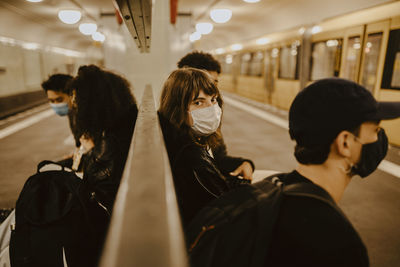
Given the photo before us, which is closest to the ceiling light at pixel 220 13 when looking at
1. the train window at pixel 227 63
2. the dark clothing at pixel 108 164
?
the dark clothing at pixel 108 164

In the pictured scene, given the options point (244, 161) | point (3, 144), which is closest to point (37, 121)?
point (3, 144)

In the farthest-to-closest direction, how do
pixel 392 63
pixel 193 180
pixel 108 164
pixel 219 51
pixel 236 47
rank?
pixel 219 51, pixel 236 47, pixel 392 63, pixel 108 164, pixel 193 180

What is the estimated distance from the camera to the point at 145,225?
49cm

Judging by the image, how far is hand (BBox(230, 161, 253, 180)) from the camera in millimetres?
2354

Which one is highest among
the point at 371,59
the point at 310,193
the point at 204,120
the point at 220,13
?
the point at 220,13

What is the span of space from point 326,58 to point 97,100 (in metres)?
8.58

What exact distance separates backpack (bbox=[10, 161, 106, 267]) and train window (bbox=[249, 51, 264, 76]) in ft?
44.2

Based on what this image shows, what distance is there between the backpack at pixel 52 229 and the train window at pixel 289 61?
34.5 ft

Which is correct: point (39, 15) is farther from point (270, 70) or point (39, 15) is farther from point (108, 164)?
point (108, 164)

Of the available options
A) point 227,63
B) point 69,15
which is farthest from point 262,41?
point 69,15

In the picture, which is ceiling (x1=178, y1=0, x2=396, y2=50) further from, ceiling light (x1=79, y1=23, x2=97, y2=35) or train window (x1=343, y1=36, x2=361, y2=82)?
ceiling light (x1=79, y1=23, x2=97, y2=35)

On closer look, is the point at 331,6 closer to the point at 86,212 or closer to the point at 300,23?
the point at 300,23

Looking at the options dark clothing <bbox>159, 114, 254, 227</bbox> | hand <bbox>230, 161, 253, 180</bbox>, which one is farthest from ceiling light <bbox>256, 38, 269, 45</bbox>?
dark clothing <bbox>159, 114, 254, 227</bbox>

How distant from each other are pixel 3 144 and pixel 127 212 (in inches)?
329
